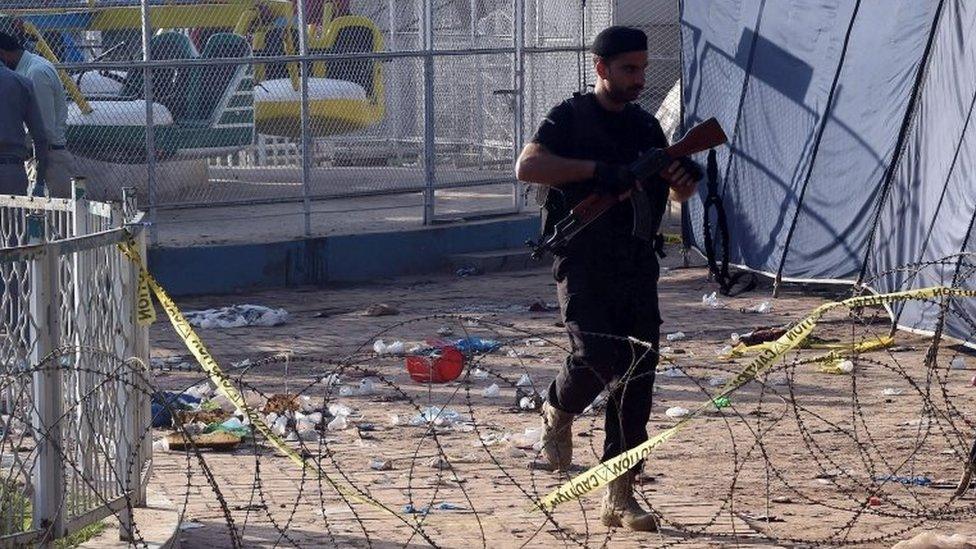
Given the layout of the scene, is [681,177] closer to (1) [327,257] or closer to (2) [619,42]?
(2) [619,42]

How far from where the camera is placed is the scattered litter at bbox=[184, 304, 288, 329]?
12.4 metres

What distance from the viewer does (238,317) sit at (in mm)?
12516

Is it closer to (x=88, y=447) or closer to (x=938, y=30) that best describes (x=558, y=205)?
(x=88, y=447)

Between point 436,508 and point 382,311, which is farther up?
point 436,508

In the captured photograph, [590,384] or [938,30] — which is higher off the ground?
[938,30]

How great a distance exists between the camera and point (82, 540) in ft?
19.0

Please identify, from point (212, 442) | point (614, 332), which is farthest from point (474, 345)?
point (614, 332)

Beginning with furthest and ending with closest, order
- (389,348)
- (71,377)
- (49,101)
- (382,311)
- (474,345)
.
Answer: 1. (382,311)
2. (49,101)
3. (389,348)
4. (474,345)
5. (71,377)

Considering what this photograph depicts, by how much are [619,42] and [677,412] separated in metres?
3.03

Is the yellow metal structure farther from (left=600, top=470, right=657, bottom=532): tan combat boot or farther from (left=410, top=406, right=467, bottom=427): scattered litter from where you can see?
(left=600, top=470, right=657, bottom=532): tan combat boot

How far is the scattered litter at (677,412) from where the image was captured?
28.9ft

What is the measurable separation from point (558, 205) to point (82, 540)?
7.35ft

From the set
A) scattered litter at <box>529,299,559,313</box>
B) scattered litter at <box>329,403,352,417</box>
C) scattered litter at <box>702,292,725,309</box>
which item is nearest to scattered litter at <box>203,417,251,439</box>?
scattered litter at <box>329,403,352,417</box>

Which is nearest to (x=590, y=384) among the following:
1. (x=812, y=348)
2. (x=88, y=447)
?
(x=88, y=447)
